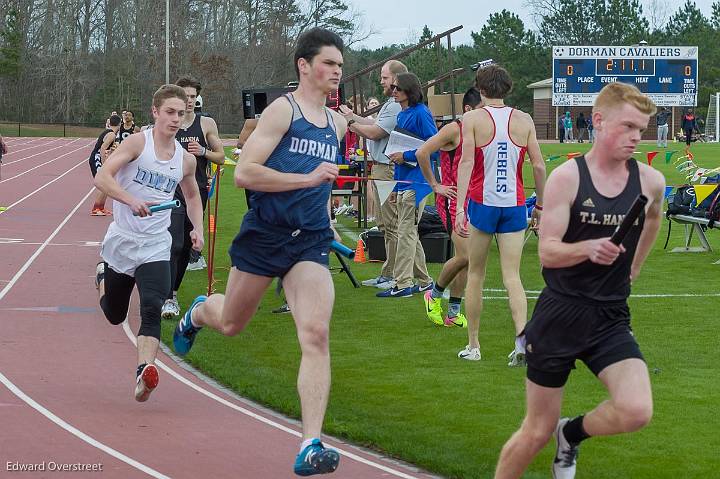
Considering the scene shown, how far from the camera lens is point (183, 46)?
3927 inches

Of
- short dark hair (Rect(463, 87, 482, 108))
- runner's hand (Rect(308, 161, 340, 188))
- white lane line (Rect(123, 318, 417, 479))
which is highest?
short dark hair (Rect(463, 87, 482, 108))

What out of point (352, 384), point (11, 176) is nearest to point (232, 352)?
point (352, 384)

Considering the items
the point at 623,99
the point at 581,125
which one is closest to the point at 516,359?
the point at 623,99

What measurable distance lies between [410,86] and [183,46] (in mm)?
89804

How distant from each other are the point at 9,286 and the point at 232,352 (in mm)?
4510

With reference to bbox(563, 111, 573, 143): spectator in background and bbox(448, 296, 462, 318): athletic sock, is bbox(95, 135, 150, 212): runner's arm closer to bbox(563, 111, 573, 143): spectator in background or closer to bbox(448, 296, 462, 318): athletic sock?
bbox(448, 296, 462, 318): athletic sock

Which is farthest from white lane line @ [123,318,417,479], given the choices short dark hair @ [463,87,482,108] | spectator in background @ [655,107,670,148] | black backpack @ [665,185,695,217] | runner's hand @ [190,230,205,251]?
spectator in background @ [655,107,670,148]

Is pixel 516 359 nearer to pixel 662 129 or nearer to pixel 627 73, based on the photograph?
pixel 662 129

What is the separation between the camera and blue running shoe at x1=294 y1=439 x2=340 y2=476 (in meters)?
5.59

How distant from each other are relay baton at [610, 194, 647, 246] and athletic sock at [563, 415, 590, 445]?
892 mm

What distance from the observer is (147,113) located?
94.9m

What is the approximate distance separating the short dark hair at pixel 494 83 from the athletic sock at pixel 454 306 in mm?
2469

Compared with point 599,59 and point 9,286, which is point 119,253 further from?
point 599,59

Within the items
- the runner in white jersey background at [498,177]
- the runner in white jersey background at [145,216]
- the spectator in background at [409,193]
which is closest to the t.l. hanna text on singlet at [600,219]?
the runner in white jersey background at [145,216]
